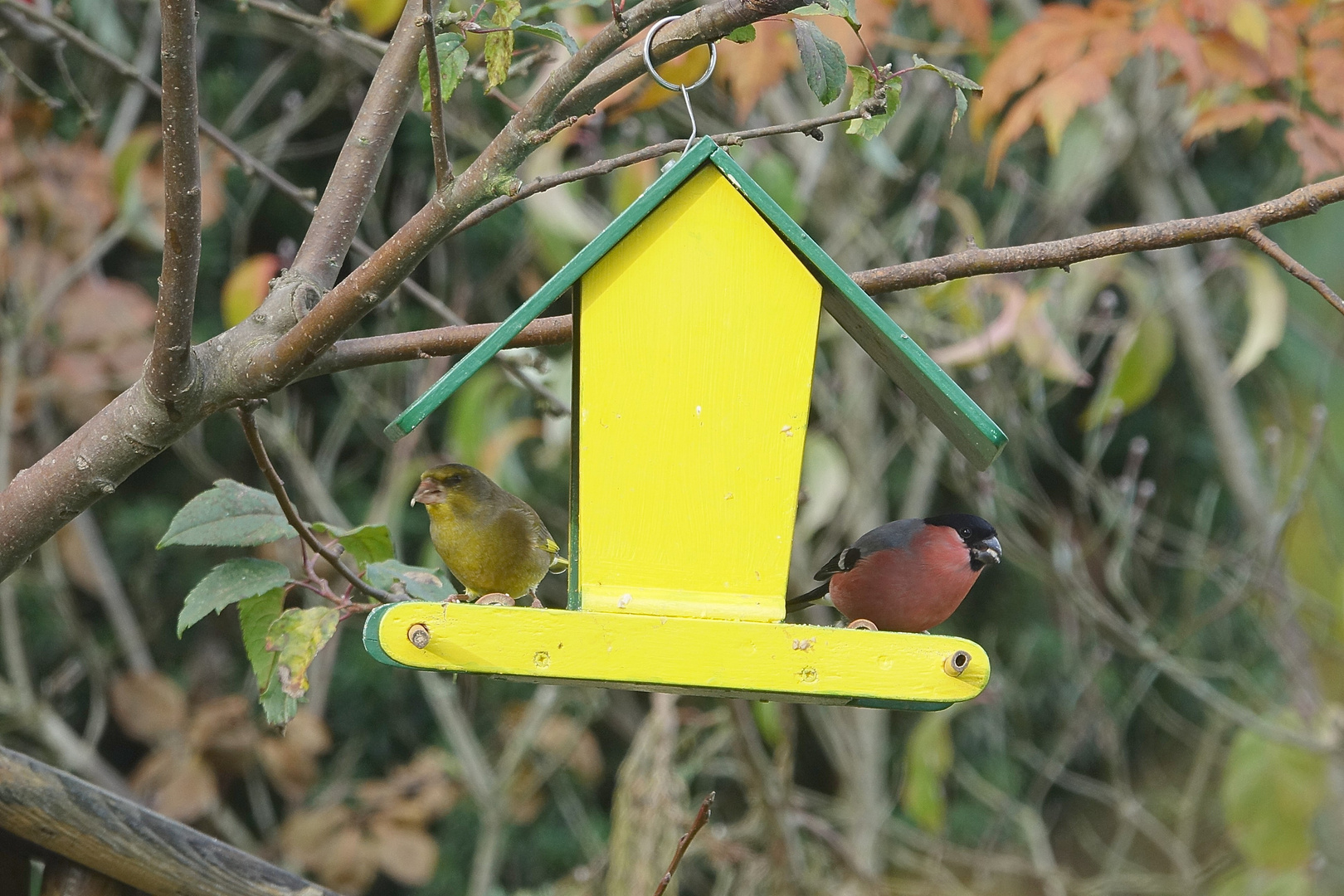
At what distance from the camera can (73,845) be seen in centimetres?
181

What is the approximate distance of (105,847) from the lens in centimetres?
181

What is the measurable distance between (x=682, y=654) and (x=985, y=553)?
0.82m

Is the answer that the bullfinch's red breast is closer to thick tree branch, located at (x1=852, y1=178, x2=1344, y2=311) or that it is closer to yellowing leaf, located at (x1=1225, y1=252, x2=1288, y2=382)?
thick tree branch, located at (x1=852, y1=178, x2=1344, y2=311)

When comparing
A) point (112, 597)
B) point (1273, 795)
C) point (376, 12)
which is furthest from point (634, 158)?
point (112, 597)

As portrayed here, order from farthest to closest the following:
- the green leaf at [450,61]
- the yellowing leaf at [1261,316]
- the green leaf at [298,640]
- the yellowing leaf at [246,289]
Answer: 1. the yellowing leaf at [246,289]
2. the yellowing leaf at [1261,316]
3. the green leaf at [298,640]
4. the green leaf at [450,61]

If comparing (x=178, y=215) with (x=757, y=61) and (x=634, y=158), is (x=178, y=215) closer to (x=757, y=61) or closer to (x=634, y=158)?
(x=634, y=158)

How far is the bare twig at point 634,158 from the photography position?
1555mm

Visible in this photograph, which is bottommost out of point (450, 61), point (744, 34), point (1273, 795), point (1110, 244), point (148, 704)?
point (1110, 244)

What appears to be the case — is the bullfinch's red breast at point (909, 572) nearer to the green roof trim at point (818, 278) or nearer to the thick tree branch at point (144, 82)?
the green roof trim at point (818, 278)

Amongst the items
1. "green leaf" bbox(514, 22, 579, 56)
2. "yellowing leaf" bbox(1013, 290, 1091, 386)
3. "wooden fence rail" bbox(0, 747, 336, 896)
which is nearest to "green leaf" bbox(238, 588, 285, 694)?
"wooden fence rail" bbox(0, 747, 336, 896)

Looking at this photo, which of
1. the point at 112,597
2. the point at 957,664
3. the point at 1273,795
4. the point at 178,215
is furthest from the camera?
the point at 112,597

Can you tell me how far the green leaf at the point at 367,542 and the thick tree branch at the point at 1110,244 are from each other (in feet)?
2.78

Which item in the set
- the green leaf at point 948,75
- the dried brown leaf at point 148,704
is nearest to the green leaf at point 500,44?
the green leaf at point 948,75

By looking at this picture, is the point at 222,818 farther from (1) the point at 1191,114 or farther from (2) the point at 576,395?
(1) the point at 1191,114
